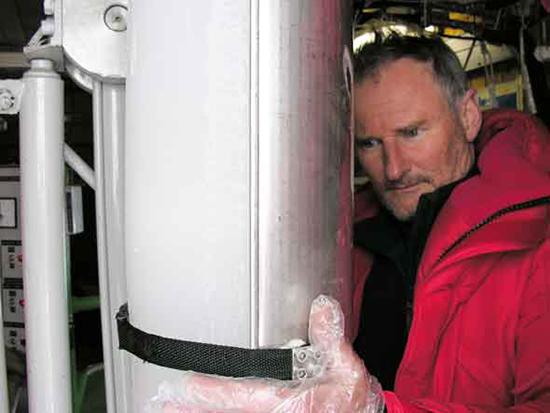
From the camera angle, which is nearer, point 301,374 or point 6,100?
point 301,374

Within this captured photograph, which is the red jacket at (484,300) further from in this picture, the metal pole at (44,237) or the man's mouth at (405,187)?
the metal pole at (44,237)

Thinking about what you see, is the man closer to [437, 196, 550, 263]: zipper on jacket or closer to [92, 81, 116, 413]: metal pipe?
[437, 196, 550, 263]: zipper on jacket

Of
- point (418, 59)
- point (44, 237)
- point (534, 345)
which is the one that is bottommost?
point (534, 345)

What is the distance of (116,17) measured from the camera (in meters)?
0.72

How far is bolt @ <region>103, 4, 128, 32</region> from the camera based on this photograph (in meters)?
0.71

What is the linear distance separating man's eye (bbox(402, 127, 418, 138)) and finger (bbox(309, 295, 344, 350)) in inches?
33.4

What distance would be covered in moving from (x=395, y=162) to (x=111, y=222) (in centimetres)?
76

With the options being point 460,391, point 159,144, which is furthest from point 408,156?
point 159,144

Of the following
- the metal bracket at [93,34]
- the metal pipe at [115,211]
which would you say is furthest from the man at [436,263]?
the metal bracket at [93,34]

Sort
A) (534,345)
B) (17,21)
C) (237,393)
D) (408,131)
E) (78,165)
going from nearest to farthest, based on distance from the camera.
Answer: (237,393)
(78,165)
(534,345)
(408,131)
(17,21)

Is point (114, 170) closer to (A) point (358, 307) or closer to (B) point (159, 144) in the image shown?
(B) point (159, 144)

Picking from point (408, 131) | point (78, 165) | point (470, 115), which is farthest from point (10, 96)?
point (470, 115)

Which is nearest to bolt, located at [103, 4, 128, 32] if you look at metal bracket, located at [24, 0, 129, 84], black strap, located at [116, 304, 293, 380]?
metal bracket, located at [24, 0, 129, 84]

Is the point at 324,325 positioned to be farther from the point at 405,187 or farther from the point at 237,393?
the point at 405,187
